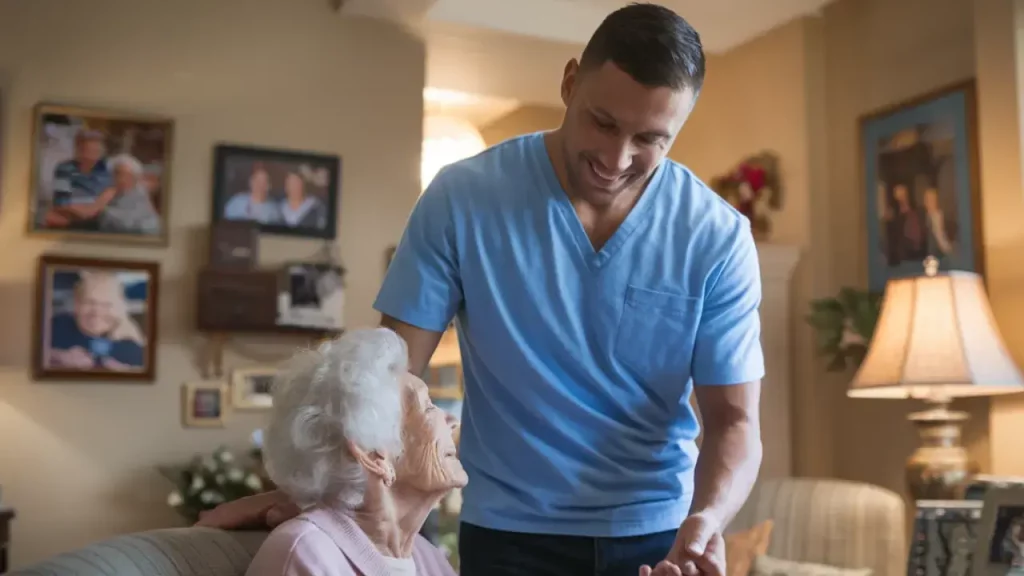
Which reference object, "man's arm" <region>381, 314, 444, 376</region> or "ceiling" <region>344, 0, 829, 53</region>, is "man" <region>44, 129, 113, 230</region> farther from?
"man's arm" <region>381, 314, 444, 376</region>

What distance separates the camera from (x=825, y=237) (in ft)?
12.7

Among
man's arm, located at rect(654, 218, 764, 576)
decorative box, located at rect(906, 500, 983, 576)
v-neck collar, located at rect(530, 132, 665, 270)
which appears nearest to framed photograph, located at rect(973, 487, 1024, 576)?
decorative box, located at rect(906, 500, 983, 576)

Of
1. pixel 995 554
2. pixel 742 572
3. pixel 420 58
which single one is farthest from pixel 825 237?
pixel 995 554

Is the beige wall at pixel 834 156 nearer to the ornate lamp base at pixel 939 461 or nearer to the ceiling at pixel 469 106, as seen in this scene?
the ornate lamp base at pixel 939 461

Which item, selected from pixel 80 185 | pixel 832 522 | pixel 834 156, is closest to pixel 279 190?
pixel 80 185

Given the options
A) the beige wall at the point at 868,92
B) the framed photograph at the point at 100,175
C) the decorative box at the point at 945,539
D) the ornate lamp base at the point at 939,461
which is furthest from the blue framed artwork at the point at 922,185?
the framed photograph at the point at 100,175

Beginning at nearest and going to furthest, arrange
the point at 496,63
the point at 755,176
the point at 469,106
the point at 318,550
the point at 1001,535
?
the point at 318,550
the point at 1001,535
the point at 755,176
the point at 496,63
the point at 469,106

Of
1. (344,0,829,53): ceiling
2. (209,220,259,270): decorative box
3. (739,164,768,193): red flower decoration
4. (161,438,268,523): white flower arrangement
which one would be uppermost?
(344,0,829,53): ceiling

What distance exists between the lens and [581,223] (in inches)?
55.1

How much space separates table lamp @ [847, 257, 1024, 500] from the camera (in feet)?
8.91

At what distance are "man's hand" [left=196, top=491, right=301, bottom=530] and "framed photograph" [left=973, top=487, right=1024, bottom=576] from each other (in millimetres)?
1173

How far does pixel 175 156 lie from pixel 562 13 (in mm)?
1513

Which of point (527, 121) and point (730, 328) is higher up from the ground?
point (527, 121)

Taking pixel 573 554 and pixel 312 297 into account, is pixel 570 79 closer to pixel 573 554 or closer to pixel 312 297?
pixel 573 554
